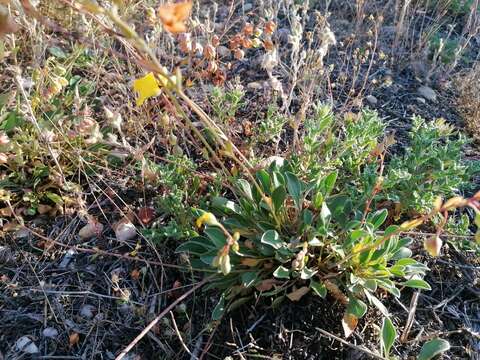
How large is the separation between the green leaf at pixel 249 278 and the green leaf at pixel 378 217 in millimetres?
431

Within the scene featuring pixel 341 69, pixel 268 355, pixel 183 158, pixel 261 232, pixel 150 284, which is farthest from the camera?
pixel 341 69

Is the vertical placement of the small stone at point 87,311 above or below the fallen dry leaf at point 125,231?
below

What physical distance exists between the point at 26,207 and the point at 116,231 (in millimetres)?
407

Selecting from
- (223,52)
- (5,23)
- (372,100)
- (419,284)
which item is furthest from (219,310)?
(223,52)

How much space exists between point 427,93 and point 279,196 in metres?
1.47

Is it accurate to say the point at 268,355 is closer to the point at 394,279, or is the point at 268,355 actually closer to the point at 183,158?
the point at 394,279

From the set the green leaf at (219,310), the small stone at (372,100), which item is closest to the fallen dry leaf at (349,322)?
the green leaf at (219,310)

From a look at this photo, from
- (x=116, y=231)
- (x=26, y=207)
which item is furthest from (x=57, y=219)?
(x=116, y=231)

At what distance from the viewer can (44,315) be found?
1.74 meters

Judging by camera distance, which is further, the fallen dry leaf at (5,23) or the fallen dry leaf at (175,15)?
the fallen dry leaf at (5,23)

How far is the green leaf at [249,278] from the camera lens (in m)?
1.57

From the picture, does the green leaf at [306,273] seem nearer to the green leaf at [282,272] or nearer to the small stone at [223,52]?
the green leaf at [282,272]

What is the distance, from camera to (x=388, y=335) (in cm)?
150

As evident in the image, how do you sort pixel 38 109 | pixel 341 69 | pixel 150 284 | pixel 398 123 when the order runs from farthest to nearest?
pixel 341 69 < pixel 398 123 < pixel 38 109 < pixel 150 284
